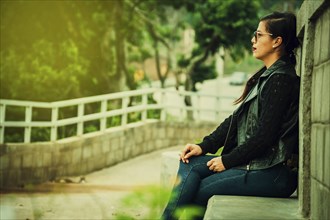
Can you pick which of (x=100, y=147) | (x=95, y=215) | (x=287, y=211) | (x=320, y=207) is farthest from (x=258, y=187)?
(x=100, y=147)

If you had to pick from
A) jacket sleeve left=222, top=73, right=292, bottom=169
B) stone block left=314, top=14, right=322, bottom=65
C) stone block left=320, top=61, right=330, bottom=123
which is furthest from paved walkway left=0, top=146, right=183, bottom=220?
stone block left=320, top=61, right=330, bottom=123

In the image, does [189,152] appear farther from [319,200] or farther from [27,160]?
[27,160]

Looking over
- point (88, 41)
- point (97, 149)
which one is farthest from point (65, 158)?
point (88, 41)

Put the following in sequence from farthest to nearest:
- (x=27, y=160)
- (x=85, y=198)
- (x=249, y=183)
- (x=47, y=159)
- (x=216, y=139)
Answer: (x=47, y=159) → (x=27, y=160) → (x=85, y=198) → (x=216, y=139) → (x=249, y=183)

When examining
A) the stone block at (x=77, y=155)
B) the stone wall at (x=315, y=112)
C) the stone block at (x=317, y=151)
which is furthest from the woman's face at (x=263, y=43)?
the stone block at (x=77, y=155)

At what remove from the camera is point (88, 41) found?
19.4 m

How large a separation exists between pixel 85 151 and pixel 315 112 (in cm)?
965

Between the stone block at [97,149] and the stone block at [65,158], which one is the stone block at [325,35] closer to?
the stone block at [65,158]

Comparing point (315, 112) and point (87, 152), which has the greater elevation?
point (315, 112)

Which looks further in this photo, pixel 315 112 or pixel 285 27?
pixel 285 27

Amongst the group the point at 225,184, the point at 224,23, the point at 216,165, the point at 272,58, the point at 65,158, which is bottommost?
the point at 65,158

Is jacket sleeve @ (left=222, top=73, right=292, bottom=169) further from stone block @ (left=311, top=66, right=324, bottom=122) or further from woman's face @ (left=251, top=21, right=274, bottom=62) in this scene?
stone block @ (left=311, top=66, right=324, bottom=122)

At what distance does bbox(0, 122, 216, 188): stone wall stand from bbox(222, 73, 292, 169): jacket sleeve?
7.33 metres

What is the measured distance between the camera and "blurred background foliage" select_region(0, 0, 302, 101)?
17094mm
